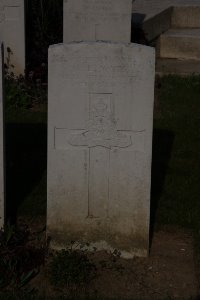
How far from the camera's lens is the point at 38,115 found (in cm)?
849

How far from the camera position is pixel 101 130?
4766mm

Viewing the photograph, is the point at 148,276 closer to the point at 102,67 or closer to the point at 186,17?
the point at 102,67

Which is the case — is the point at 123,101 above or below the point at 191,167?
above

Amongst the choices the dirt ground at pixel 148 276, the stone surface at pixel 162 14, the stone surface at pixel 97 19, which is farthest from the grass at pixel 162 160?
the stone surface at pixel 162 14

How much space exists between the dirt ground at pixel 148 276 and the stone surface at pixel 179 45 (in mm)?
6622

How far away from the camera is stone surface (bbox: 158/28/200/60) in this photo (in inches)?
448

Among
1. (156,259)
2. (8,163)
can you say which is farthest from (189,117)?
(156,259)

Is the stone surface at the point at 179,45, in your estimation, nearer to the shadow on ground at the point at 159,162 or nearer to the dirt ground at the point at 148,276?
the shadow on ground at the point at 159,162

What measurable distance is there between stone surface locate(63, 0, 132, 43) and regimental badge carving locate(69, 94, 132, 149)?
524cm

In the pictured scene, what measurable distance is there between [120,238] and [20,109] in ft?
13.3

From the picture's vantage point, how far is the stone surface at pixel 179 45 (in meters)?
11.4

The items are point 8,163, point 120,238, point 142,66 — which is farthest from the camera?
point 8,163

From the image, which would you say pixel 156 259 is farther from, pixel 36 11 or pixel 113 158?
pixel 36 11

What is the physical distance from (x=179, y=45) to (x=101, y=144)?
700 centimetres
